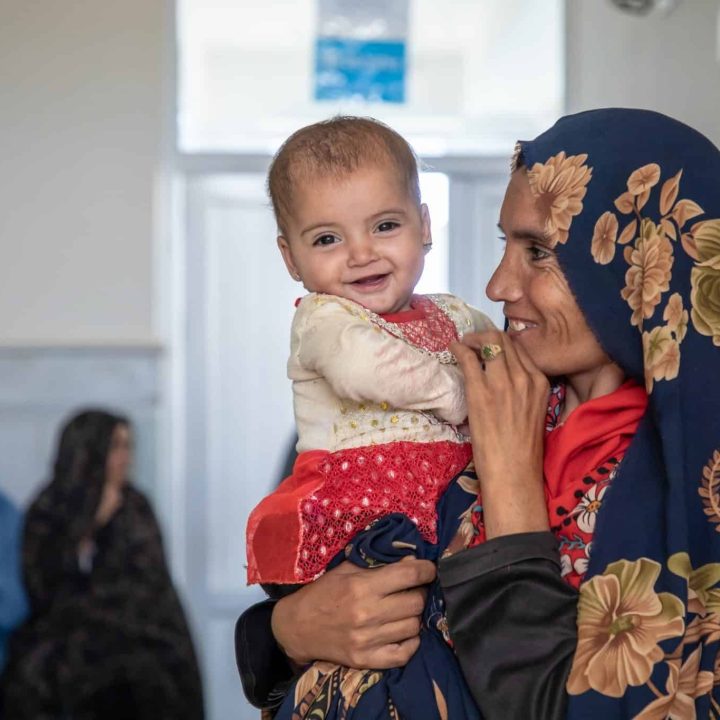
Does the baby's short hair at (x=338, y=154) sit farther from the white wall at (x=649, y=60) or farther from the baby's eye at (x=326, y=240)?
the white wall at (x=649, y=60)

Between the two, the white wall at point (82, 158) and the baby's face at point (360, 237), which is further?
the white wall at point (82, 158)

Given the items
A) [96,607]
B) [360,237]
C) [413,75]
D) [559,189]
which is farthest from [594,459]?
[413,75]

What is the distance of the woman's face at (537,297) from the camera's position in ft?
4.58

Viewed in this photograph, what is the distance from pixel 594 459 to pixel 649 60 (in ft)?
8.92

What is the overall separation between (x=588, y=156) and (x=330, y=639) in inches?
25.9

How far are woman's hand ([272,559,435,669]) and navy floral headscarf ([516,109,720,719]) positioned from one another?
0.80ft

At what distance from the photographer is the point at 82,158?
15.1ft

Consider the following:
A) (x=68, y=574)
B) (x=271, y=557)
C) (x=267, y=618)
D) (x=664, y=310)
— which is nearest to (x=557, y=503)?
(x=664, y=310)

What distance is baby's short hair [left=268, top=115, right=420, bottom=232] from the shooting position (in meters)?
1.57

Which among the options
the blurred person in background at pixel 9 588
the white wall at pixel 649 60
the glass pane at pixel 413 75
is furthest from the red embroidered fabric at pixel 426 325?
the glass pane at pixel 413 75

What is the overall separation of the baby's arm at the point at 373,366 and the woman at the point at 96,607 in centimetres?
303

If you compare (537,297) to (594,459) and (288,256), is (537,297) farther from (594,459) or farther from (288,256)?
(288,256)

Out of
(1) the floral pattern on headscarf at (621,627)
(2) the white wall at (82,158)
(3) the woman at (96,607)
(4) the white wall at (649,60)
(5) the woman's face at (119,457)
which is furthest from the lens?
(2) the white wall at (82,158)

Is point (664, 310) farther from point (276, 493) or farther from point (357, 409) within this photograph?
point (276, 493)
